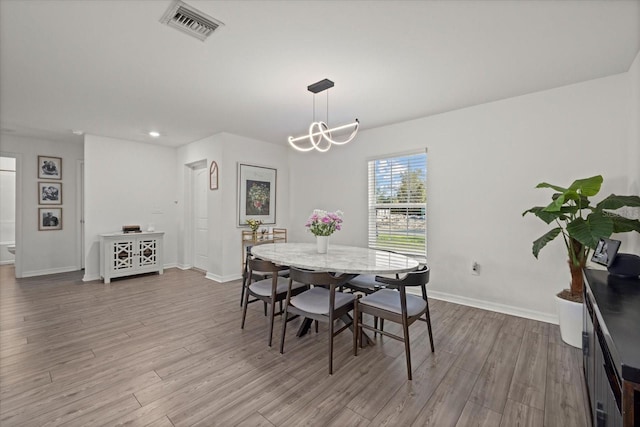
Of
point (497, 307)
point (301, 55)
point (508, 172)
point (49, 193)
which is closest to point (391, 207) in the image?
point (508, 172)

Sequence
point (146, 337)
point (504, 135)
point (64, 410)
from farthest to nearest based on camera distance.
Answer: point (504, 135), point (146, 337), point (64, 410)

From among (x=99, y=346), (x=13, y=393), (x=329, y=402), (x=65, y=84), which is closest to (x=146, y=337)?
(x=99, y=346)

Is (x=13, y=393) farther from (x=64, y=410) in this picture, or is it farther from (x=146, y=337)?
(x=146, y=337)

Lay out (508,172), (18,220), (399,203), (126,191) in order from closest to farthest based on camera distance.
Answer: (508,172), (399,203), (18,220), (126,191)

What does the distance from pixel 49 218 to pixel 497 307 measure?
7.60m

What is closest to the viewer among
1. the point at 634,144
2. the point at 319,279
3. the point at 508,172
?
the point at 319,279

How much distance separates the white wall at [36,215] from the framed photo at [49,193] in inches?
2.2

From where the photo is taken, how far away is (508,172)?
3270 mm

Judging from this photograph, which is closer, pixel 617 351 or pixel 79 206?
pixel 617 351

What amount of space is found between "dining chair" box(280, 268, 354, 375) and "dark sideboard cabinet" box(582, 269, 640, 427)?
1.47 meters

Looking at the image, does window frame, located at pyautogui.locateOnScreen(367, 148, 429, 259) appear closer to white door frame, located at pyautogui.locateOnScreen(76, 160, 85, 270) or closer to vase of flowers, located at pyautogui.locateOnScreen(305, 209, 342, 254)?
vase of flowers, located at pyautogui.locateOnScreen(305, 209, 342, 254)

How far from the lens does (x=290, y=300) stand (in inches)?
97.7

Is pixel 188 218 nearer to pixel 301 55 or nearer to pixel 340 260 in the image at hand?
pixel 340 260

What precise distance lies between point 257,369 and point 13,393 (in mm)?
1600
